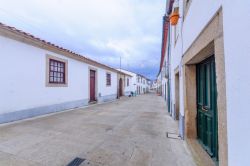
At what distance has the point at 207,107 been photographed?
115 inches

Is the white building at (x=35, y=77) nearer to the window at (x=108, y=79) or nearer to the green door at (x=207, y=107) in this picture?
the window at (x=108, y=79)

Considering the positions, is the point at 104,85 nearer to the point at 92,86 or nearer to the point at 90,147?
the point at 92,86

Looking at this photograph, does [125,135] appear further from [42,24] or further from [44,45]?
[42,24]

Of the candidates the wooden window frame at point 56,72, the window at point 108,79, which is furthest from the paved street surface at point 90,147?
the window at point 108,79

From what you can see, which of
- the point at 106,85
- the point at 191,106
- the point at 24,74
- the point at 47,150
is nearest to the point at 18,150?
the point at 47,150

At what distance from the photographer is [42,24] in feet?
27.0

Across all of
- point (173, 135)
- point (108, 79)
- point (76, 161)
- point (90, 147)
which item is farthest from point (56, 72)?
point (108, 79)

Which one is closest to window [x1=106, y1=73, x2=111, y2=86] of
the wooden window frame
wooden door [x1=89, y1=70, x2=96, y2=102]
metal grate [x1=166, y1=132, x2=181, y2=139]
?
wooden door [x1=89, y1=70, x2=96, y2=102]

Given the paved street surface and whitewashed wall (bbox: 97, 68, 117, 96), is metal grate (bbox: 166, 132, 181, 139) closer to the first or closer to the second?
the paved street surface

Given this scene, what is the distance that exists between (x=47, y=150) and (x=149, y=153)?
2247 mm

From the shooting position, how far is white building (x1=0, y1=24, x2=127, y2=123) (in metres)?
4.94

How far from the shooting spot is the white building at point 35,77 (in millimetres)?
4941

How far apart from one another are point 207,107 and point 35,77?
261 inches

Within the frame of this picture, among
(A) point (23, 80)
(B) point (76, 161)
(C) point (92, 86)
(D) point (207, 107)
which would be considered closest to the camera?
(B) point (76, 161)
